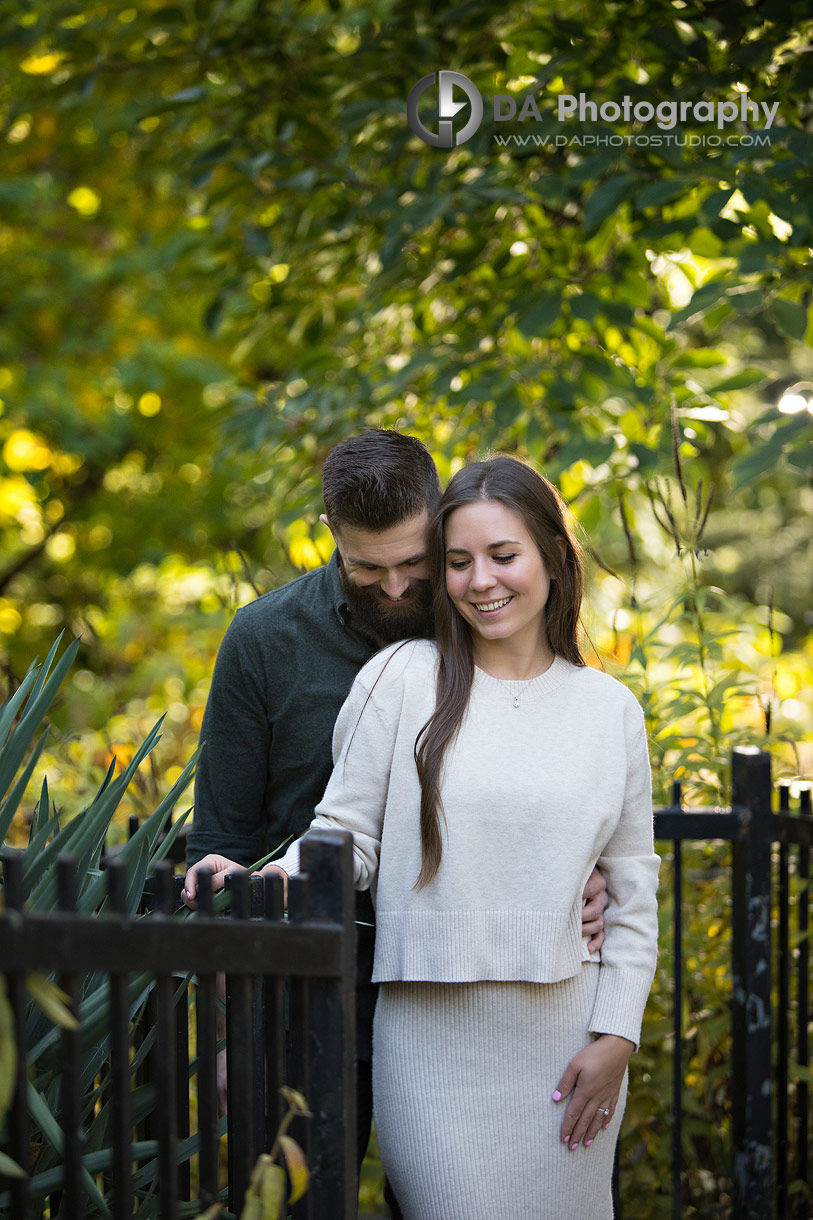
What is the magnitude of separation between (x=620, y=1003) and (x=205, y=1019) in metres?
0.83

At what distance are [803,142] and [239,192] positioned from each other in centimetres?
247

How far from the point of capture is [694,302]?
281cm

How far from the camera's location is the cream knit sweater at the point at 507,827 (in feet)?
5.83

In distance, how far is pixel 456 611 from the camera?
1954 mm

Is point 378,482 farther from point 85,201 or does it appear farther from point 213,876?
point 85,201

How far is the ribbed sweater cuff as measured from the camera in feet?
5.97

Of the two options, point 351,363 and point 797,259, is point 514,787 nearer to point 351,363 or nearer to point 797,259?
point 797,259

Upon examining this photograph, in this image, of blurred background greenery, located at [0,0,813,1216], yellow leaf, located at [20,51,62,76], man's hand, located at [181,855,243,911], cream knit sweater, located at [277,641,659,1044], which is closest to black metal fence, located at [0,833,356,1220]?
man's hand, located at [181,855,243,911]

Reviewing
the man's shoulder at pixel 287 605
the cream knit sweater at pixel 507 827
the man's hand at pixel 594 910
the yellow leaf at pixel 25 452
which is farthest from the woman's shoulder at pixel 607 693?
the yellow leaf at pixel 25 452

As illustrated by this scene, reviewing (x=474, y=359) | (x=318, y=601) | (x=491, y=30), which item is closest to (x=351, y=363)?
(x=474, y=359)

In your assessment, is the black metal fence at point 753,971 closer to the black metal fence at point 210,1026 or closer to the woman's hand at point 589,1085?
the woman's hand at point 589,1085

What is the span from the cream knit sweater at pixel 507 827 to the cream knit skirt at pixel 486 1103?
65mm

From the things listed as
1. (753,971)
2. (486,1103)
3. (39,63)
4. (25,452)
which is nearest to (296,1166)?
(486,1103)

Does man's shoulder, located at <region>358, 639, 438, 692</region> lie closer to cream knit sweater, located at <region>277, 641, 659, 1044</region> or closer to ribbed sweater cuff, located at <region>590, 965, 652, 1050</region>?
cream knit sweater, located at <region>277, 641, 659, 1044</region>
